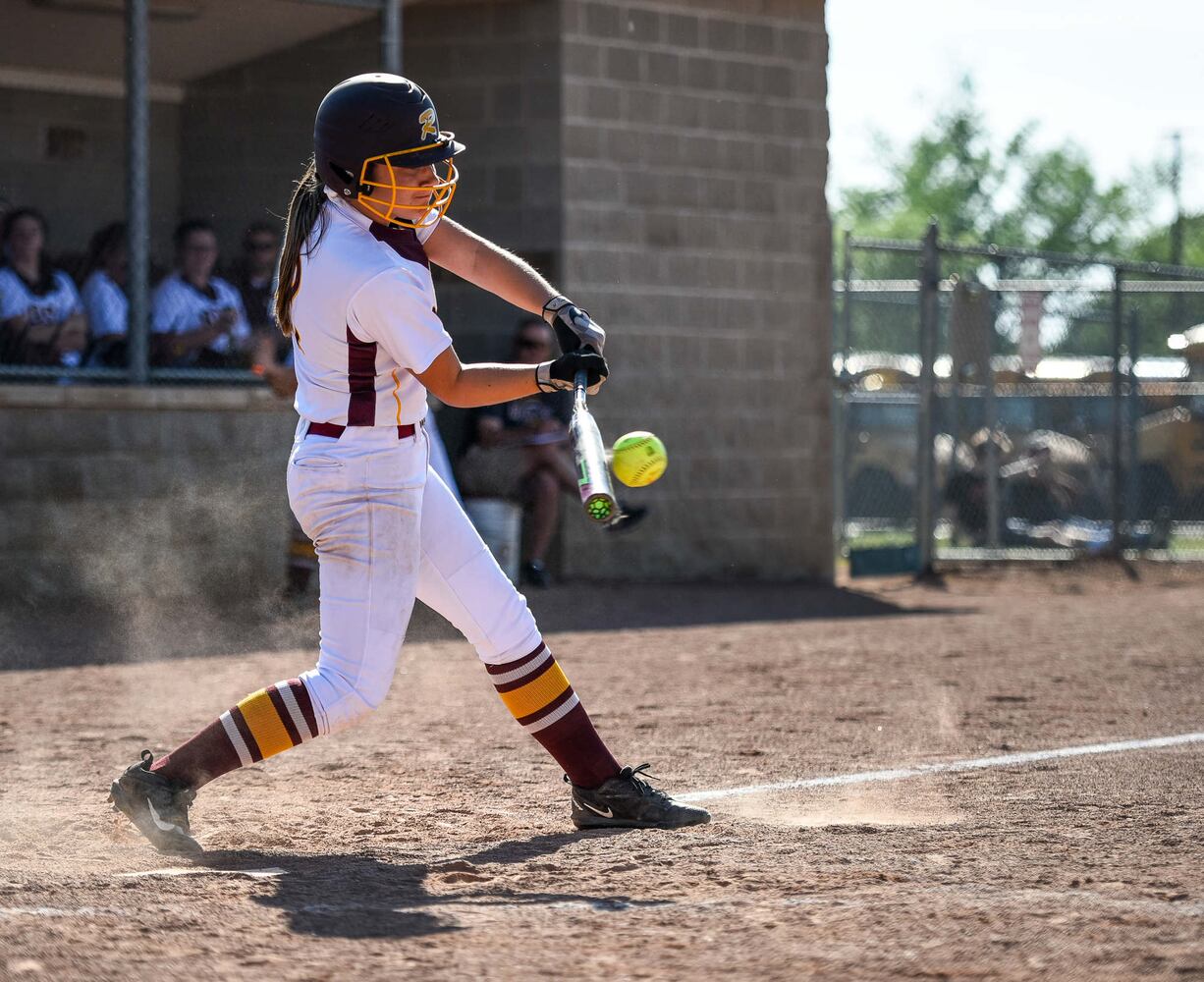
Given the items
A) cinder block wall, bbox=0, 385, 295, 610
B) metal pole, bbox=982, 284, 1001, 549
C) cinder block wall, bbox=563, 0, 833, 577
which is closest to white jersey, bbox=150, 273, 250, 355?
cinder block wall, bbox=0, 385, 295, 610

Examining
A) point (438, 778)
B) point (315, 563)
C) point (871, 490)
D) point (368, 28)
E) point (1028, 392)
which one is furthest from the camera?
point (871, 490)

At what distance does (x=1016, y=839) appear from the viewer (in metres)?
4.74

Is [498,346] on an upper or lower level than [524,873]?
upper

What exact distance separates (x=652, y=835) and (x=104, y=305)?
276 inches

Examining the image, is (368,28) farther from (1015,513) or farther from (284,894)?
(284,894)

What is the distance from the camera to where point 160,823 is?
4672 millimetres

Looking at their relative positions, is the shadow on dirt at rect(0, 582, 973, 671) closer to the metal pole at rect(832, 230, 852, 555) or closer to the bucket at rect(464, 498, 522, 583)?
the bucket at rect(464, 498, 522, 583)

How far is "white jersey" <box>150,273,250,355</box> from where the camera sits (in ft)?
35.9

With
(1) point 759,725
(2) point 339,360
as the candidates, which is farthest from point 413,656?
(2) point 339,360

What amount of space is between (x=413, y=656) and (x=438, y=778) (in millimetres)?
3480

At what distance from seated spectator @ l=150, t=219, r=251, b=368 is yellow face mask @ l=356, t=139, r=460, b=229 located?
21.5 feet

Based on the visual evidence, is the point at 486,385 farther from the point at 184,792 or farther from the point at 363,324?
the point at 184,792

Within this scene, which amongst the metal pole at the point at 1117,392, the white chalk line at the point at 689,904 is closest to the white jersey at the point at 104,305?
the white chalk line at the point at 689,904

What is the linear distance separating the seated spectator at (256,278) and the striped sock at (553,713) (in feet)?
21.6
